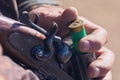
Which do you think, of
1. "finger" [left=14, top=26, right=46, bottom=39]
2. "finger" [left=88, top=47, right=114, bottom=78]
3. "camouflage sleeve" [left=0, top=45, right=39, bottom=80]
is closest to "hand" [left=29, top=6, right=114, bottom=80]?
"finger" [left=88, top=47, right=114, bottom=78]

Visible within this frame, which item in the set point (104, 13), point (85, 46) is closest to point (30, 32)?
point (85, 46)

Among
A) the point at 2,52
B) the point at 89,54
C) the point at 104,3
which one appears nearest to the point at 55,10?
the point at 89,54

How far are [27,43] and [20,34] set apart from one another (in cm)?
3

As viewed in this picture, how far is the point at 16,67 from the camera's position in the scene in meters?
0.78

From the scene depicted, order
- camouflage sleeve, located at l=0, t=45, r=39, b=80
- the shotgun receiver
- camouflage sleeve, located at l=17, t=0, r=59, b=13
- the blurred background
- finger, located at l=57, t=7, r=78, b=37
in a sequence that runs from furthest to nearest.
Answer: the blurred background < camouflage sleeve, located at l=17, t=0, r=59, b=13 < finger, located at l=57, t=7, r=78, b=37 < the shotgun receiver < camouflage sleeve, located at l=0, t=45, r=39, b=80

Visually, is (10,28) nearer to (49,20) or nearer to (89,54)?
(89,54)

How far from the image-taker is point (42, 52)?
2.95ft

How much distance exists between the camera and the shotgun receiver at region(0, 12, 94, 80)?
84 cm

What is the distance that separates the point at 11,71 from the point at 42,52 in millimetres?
155

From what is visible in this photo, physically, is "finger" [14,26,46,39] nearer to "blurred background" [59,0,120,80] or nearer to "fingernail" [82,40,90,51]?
"fingernail" [82,40,90,51]

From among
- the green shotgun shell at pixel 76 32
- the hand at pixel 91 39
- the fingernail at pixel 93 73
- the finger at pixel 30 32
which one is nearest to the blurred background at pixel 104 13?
the hand at pixel 91 39

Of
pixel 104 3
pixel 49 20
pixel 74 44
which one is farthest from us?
pixel 104 3

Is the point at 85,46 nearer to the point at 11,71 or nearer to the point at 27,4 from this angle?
the point at 11,71

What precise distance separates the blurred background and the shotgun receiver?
2.41 metres
